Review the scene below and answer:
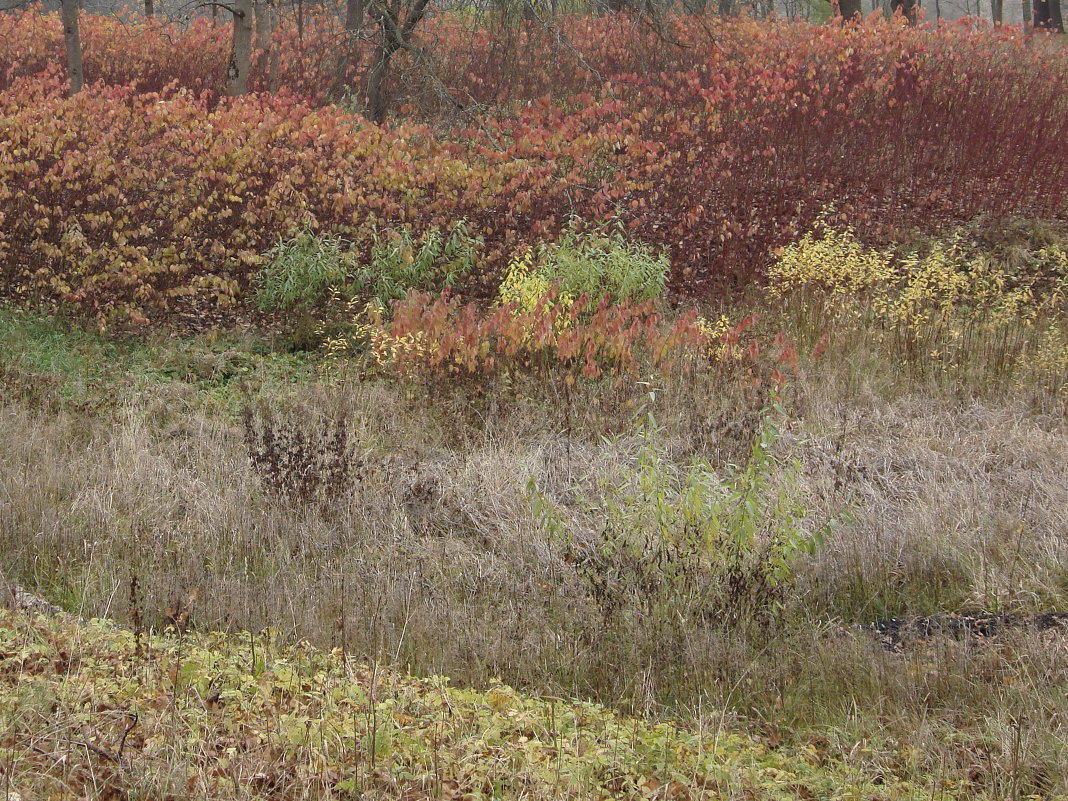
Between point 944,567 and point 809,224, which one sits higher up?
point 809,224

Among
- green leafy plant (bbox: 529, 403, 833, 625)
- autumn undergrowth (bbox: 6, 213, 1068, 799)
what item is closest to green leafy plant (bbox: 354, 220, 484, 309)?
autumn undergrowth (bbox: 6, 213, 1068, 799)

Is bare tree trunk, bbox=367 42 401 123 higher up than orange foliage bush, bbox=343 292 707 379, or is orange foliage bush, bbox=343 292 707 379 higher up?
bare tree trunk, bbox=367 42 401 123

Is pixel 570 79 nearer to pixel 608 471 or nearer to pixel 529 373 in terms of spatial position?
pixel 529 373

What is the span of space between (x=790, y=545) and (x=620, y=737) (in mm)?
1335

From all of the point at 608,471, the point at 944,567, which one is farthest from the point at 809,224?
the point at 944,567

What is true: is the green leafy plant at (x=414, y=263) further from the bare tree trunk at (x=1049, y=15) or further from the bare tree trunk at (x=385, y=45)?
the bare tree trunk at (x=1049, y=15)

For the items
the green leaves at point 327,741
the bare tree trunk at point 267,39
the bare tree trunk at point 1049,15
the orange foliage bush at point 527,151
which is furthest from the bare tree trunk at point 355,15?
the bare tree trunk at point 1049,15

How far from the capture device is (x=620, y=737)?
2.84 m

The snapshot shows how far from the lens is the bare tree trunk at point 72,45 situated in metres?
11.6

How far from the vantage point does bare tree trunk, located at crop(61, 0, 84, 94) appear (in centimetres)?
1159

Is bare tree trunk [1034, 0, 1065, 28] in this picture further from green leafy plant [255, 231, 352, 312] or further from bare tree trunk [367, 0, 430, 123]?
green leafy plant [255, 231, 352, 312]

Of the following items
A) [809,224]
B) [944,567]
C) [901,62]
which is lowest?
[944,567]

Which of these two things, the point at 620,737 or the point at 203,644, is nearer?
the point at 620,737

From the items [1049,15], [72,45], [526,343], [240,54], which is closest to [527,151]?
[240,54]
